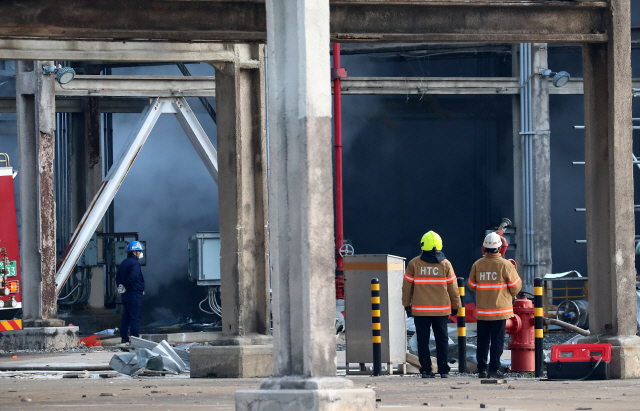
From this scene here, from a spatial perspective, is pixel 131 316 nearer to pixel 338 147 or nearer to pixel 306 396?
pixel 338 147

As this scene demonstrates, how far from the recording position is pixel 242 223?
1139 cm

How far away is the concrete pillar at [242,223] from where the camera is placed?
37.1ft

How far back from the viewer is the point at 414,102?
25.8m

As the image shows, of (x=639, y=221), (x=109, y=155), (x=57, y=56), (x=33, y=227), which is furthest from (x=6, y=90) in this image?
(x=639, y=221)

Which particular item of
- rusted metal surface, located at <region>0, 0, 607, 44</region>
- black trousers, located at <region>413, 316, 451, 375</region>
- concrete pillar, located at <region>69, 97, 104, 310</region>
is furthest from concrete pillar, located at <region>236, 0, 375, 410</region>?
concrete pillar, located at <region>69, 97, 104, 310</region>

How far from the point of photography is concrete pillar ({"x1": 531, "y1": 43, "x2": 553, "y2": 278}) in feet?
71.3

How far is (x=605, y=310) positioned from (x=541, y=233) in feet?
37.0

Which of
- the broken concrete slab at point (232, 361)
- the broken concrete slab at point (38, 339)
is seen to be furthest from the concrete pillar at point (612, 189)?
the broken concrete slab at point (38, 339)

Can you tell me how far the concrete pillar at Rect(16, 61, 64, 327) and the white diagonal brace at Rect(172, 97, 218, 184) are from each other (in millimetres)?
2697

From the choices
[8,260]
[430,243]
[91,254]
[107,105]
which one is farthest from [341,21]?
[107,105]

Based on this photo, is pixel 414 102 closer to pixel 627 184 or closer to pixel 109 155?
pixel 109 155

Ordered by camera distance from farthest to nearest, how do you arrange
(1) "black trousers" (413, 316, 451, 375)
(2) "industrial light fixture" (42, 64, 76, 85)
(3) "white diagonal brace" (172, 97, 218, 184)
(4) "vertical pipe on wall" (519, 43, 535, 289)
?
(4) "vertical pipe on wall" (519, 43, 535, 289), (3) "white diagonal brace" (172, 97, 218, 184), (2) "industrial light fixture" (42, 64, 76, 85), (1) "black trousers" (413, 316, 451, 375)

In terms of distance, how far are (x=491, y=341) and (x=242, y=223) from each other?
322cm

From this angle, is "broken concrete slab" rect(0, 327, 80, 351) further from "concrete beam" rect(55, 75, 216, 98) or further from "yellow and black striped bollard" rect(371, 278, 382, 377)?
"yellow and black striped bollard" rect(371, 278, 382, 377)
